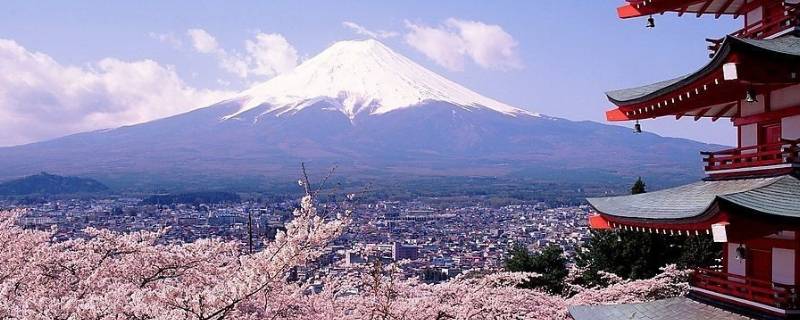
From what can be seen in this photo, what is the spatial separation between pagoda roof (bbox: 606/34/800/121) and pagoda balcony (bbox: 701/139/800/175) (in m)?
0.51

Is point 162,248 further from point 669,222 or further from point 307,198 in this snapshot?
point 669,222

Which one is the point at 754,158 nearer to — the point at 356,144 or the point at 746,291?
the point at 746,291

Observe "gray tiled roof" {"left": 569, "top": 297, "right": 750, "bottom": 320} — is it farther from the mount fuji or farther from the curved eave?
the mount fuji

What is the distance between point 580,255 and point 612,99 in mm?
10302

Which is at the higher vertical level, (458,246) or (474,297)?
(474,297)

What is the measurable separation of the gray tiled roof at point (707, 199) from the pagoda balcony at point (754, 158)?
104mm

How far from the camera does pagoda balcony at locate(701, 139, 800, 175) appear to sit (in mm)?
5891

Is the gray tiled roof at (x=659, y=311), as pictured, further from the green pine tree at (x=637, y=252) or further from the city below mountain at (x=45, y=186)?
the city below mountain at (x=45, y=186)

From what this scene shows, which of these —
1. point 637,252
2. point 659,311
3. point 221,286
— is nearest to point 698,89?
point 659,311

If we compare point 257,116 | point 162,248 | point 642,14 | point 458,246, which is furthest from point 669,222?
point 257,116

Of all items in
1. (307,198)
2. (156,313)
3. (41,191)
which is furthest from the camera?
(41,191)

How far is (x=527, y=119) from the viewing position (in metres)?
134

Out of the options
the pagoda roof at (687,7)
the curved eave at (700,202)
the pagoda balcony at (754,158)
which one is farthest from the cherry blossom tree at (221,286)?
the pagoda roof at (687,7)

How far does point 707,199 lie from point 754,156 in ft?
1.78
